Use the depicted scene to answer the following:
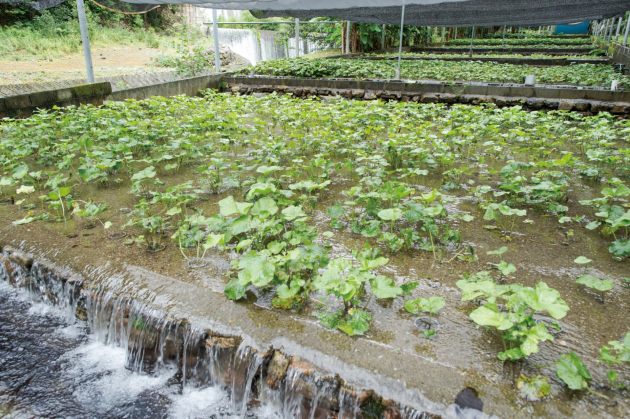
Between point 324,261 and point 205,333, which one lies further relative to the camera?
point 324,261

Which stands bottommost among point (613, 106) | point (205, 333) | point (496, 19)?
point (205, 333)

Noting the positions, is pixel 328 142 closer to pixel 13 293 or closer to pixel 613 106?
pixel 13 293

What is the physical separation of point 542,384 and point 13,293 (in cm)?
388

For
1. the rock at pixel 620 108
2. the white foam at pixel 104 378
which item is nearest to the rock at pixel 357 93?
the rock at pixel 620 108

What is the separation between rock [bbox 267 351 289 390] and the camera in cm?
210

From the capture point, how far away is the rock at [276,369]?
2096 mm

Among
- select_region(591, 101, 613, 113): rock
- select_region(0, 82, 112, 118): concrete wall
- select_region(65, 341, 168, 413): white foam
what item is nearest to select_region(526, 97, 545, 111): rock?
select_region(591, 101, 613, 113): rock

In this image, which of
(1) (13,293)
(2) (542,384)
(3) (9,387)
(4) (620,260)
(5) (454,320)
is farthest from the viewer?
(1) (13,293)

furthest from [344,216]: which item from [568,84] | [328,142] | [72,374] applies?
[568,84]

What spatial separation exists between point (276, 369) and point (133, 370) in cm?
117

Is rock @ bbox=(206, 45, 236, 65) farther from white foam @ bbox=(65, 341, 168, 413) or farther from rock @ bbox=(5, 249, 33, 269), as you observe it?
white foam @ bbox=(65, 341, 168, 413)

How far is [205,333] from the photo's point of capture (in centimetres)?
232

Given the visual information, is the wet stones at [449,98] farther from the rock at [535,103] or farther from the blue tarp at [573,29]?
the blue tarp at [573,29]

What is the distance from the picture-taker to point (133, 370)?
264 cm
